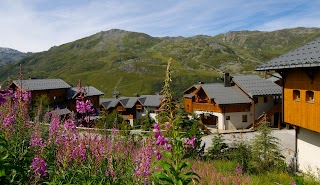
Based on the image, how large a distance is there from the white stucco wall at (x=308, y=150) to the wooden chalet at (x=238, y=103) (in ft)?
74.3

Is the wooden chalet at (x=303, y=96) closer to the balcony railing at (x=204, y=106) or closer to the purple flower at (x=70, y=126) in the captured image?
the purple flower at (x=70, y=126)

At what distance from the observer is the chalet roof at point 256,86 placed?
41.9 metres

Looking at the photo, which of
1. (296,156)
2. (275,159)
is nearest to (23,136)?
(275,159)

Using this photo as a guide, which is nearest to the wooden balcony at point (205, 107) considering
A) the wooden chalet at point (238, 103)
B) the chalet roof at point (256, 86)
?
the wooden chalet at point (238, 103)

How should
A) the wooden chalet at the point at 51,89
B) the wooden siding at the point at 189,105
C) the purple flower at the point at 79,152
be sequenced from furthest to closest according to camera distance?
the wooden chalet at the point at 51,89, the wooden siding at the point at 189,105, the purple flower at the point at 79,152

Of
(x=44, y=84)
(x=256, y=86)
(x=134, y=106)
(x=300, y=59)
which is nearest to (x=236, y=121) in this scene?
(x=256, y=86)

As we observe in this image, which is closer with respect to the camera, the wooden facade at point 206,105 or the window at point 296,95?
the window at point 296,95

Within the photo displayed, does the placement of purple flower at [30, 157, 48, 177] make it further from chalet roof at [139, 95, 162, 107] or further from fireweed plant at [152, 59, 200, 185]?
chalet roof at [139, 95, 162, 107]

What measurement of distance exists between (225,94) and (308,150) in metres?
26.9

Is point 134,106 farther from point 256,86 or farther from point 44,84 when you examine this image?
point 256,86

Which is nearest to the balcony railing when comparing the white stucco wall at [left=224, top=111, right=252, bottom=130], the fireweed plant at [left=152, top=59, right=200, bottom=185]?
the white stucco wall at [left=224, top=111, right=252, bottom=130]

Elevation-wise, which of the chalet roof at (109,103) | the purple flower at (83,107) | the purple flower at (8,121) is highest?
the purple flower at (83,107)

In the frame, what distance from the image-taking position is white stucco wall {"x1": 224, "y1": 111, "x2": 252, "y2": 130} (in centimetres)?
4153

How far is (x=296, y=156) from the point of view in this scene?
17969 millimetres
